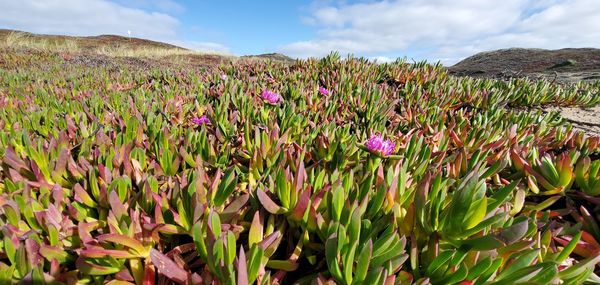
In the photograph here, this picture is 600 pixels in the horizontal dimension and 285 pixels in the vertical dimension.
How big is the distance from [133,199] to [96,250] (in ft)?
1.12

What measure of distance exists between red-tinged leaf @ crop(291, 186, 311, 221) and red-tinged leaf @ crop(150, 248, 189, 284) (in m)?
0.35

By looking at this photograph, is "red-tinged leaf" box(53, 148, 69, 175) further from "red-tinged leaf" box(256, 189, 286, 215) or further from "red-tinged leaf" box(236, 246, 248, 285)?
"red-tinged leaf" box(236, 246, 248, 285)

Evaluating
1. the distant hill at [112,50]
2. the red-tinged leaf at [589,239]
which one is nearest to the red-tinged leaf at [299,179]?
the red-tinged leaf at [589,239]

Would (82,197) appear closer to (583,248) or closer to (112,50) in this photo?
(583,248)

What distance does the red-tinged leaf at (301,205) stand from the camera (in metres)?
1.00

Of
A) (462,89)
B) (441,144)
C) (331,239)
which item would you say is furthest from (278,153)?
(462,89)

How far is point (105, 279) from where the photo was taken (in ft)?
3.13

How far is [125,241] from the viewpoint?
2.97 ft

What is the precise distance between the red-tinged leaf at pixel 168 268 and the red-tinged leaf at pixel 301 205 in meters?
0.35

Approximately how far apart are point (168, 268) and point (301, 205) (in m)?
0.40

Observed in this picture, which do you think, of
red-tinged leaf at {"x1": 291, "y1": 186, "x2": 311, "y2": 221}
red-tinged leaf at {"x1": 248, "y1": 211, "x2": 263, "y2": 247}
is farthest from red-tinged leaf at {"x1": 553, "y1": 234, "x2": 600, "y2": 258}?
red-tinged leaf at {"x1": 248, "y1": 211, "x2": 263, "y2": 247}

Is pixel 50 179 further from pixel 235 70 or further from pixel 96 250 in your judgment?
pixel 235 70

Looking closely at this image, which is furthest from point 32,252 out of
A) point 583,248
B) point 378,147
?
point 583,248

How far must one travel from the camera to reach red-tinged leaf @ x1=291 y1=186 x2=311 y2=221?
1000mm
